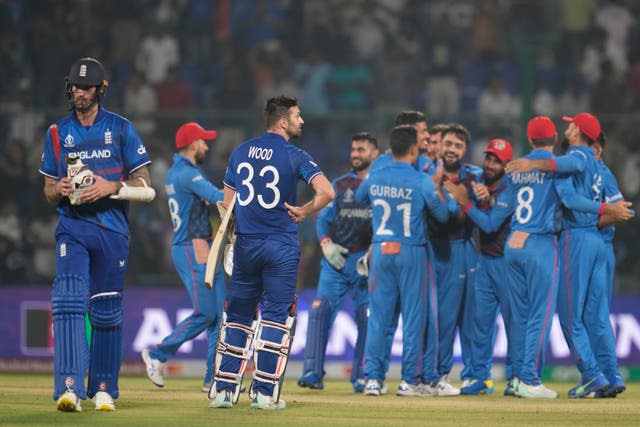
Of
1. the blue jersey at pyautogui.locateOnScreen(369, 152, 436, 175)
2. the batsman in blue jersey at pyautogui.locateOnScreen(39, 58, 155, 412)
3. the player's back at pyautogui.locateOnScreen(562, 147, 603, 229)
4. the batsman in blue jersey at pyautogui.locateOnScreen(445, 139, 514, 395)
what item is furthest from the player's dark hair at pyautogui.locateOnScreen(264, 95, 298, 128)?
the player's back at pyautogui.locateOnScreen(562, 147, 603, 229)

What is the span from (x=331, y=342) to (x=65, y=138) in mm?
6758

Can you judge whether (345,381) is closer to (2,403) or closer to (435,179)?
(435,179)

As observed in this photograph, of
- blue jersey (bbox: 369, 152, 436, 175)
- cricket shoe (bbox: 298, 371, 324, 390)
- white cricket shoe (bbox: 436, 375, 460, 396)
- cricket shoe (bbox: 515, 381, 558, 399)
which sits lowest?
cricket shoe (bbox: 298, 371, 324, 390)

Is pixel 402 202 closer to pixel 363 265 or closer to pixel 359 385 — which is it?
pixel 363 265

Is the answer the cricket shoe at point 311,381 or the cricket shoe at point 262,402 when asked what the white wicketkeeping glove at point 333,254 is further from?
the cricket shoe at point 262,402

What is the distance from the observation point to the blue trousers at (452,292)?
12719mm

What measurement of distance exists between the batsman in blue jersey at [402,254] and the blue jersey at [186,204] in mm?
1808

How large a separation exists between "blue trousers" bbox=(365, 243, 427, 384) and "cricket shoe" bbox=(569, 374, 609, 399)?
5.27 feet

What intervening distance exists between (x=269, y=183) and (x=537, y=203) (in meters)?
3.33

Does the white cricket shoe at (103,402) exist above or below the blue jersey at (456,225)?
below

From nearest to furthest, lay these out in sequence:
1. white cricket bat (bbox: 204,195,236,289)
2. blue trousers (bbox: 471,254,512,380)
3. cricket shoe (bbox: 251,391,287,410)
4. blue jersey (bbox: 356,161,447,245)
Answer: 1. white cricket bat (bbox: 204,195,236,289)
2. cricket shoe (bbox: 251,391,287,410)
3. blue jersey (bbox: 356,161,447,245)
4. blue trousers (bbox: 471,254,512,380)

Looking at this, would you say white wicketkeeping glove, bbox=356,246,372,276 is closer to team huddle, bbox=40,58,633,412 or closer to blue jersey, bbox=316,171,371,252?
team huddle, bbox=40,58,633,412

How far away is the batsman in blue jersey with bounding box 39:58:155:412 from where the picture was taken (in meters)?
9.61

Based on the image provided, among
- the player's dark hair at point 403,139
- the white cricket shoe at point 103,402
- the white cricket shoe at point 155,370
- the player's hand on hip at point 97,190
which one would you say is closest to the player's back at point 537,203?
the player's dark hair at point 403,139
